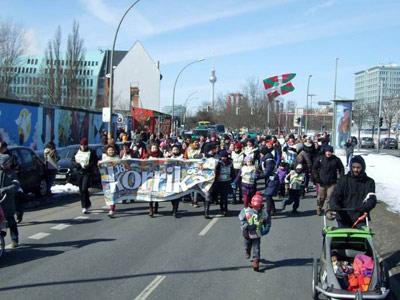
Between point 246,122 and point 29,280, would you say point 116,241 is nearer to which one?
point 29,280

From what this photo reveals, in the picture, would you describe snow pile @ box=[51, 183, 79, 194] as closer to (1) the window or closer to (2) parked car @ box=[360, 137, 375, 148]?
(1) the window

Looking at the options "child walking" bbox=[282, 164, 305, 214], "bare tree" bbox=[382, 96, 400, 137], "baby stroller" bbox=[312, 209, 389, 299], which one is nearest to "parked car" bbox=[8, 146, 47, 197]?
"child walking" bbox=[282, 164, 305, 214]

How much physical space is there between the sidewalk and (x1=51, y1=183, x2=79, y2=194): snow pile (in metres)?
9.53

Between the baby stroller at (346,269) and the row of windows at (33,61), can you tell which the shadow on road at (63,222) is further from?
the row of windows at (33,61)

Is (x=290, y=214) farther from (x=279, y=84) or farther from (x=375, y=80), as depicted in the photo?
(x=375, y=80)

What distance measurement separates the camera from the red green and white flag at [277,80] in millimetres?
31359

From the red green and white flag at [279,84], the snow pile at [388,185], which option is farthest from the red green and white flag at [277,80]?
the snow pile at [388,185]

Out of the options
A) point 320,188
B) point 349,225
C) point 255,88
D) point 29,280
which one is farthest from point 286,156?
point 255,88

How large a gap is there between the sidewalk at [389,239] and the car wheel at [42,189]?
369 inches

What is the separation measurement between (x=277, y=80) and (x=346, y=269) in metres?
26.3

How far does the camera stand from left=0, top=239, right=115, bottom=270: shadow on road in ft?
27.0

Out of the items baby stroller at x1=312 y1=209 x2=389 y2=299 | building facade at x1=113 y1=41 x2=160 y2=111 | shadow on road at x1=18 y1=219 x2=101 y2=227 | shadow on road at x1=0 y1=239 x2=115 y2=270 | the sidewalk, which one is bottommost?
shadow on road at x1=18 y1=219 x2=101 y2=227

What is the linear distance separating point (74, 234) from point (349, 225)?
5531 millimetres

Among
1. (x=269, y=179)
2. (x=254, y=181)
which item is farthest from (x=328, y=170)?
(x=254, y=181)
